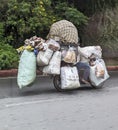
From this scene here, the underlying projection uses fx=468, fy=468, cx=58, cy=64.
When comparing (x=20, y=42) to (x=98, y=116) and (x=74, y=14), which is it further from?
(x=98, y=116)

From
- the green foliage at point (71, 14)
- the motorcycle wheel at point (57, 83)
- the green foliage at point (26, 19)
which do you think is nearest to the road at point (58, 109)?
the motorcycle wheel at point (57, 83)

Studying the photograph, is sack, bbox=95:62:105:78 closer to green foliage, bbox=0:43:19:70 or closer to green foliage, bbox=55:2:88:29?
green foliage, bbox=0:43:19:70

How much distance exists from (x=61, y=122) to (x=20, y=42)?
7.30 m

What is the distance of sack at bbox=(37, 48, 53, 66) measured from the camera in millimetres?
10586

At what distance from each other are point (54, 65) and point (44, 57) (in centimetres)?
29

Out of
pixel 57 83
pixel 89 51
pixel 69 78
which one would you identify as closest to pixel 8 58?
pixel 57 83

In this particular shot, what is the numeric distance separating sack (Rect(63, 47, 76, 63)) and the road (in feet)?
2.50

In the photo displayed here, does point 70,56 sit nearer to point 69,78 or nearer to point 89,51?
point 69,78

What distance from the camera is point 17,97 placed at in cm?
1030

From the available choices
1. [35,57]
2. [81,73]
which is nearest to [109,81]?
[81,73]

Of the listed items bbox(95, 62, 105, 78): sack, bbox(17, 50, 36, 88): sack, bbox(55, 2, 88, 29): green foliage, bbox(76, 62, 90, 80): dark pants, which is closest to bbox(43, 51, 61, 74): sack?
bbox(17, 50, 36, 88): sack

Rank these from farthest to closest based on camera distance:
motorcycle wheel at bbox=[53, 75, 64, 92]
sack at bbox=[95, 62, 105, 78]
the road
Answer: sack at bbox=[95, 62, 105, 78], motorcycle wheel at bbox=[53, 75, 64, 92], the road

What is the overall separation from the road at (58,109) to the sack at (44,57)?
0.73 meters

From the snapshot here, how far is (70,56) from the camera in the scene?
35.6 feet
